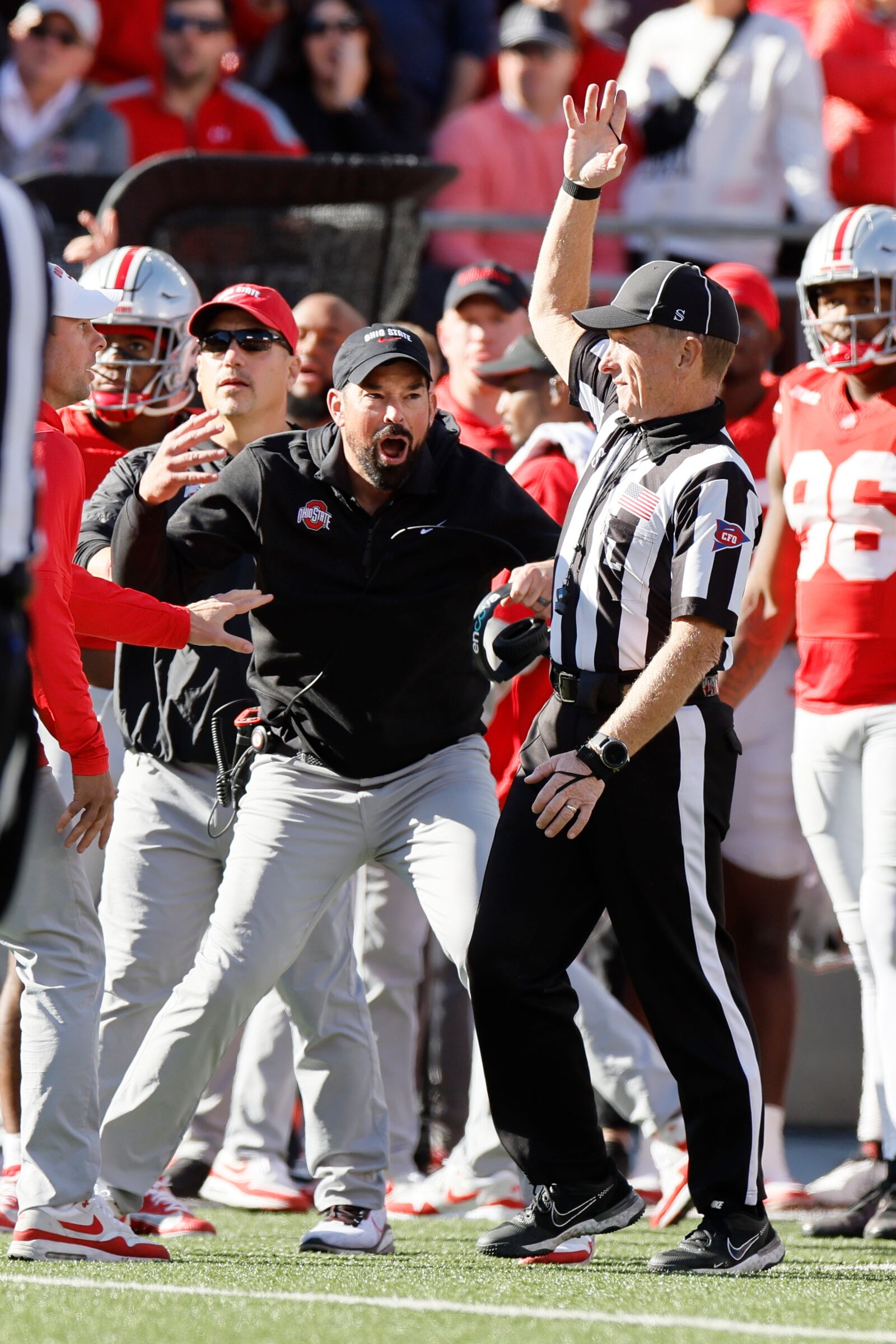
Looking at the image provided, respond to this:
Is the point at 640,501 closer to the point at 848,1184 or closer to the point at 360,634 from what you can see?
the point at 360,634

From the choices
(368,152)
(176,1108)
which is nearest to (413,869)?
(176,1108)

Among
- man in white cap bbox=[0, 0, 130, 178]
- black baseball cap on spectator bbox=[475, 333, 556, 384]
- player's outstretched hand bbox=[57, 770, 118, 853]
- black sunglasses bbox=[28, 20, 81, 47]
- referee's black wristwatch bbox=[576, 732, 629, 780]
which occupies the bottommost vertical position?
player's outstretched hand bbox=[57, 770, 118, 853]

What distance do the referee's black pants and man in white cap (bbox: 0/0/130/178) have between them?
4737 millimetres

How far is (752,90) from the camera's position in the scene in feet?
28.7

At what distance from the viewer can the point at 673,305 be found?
451 centimetres

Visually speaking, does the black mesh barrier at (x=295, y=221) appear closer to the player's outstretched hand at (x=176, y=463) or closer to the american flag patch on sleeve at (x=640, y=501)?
the player's outstretched hand at (x=176, y=463)

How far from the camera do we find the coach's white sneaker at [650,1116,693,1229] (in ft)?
18.4

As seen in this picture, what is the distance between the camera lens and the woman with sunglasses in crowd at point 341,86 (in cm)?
891

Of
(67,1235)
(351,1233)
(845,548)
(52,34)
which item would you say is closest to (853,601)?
(845,548)

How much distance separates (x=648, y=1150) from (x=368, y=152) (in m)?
4.70

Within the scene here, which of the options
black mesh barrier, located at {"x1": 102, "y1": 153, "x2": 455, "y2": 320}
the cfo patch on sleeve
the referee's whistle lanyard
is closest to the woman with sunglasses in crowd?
black mesh barrier, located at {"x1": 102, "y1": 153, "x2": 455, "y2": 320}

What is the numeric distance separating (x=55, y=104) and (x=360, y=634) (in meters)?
4.55

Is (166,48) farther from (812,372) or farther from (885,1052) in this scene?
(885,1052)

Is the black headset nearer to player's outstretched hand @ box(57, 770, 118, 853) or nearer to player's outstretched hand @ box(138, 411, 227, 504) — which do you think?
player's outstretched hand @ box(138, 411, 227, 504)
